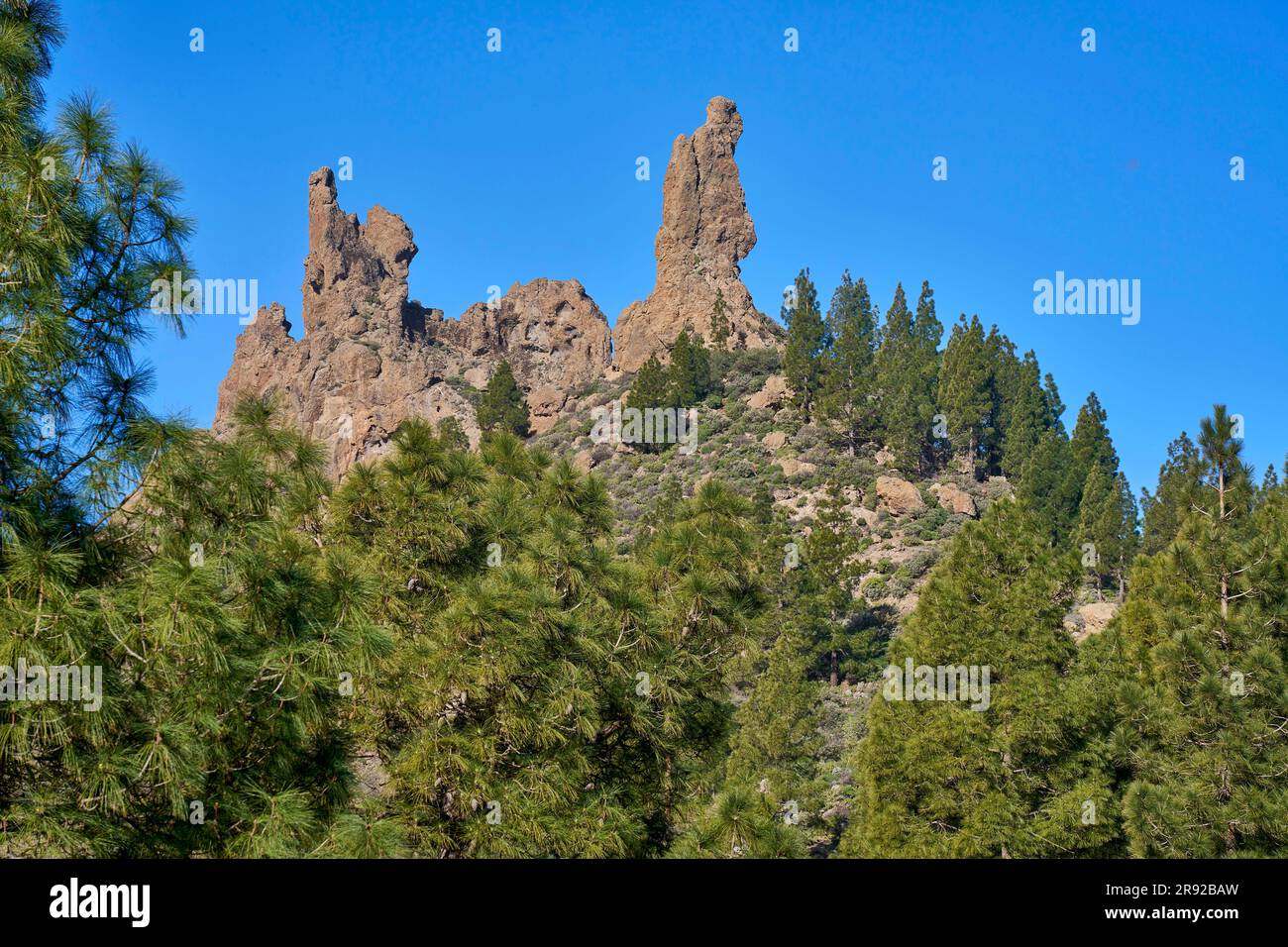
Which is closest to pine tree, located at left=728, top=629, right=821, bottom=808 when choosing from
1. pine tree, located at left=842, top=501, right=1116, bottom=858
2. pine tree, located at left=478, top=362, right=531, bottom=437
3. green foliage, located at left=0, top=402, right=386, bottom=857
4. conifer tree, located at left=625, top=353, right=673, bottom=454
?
pine tree, located at left=842, top=501, right=1116, bottom=858

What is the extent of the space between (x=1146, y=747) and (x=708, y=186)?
241 ft

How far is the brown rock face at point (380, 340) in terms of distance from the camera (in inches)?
3428

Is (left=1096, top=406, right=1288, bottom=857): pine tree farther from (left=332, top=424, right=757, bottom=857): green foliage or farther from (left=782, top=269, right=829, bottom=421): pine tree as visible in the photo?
(left=782, top=269, right=829, bottom=421): pine tree

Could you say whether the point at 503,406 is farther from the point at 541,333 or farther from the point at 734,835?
the point at 734,835

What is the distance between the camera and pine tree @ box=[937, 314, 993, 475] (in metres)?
58.7

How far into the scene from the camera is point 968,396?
5869 centimetres

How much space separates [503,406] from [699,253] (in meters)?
21.3

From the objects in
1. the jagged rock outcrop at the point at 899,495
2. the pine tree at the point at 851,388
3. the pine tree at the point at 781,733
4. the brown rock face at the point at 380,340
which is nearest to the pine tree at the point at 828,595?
the pine tree at the point at 781,733

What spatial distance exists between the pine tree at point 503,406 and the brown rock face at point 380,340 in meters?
8.24

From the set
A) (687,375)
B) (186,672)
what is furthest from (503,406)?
(186,672)

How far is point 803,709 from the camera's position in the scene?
28562 mm

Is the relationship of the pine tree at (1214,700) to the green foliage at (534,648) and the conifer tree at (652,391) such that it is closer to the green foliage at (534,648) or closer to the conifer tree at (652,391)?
the green foliage at (534,648)

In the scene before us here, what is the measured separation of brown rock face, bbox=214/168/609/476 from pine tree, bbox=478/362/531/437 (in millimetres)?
8238
